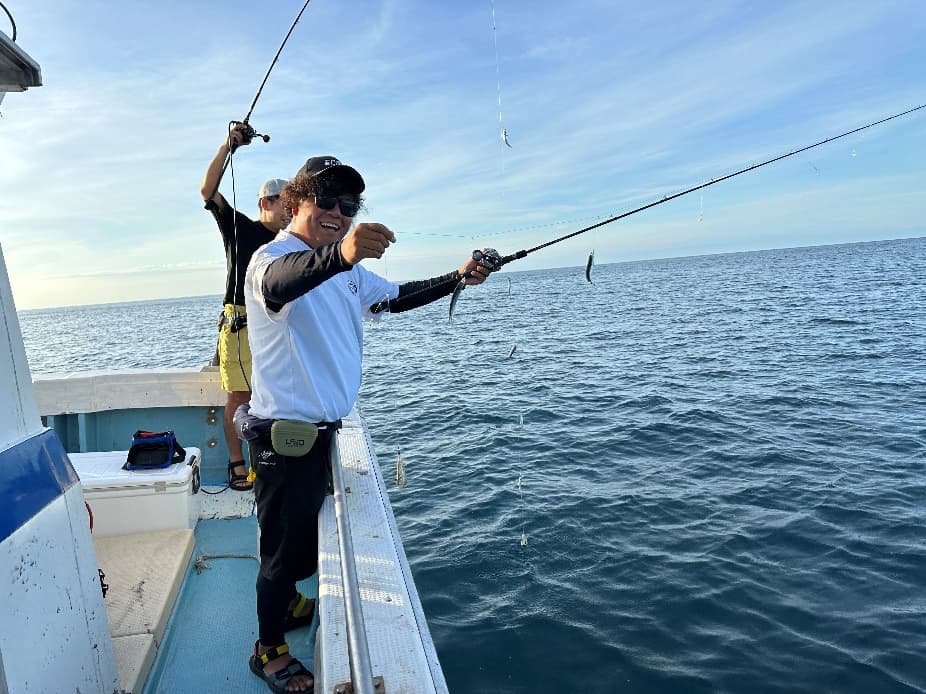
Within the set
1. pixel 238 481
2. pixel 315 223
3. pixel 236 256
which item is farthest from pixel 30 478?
pixel 238 481

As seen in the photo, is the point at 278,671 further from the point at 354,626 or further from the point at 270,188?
the point at 270,188

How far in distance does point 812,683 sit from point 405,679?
3.78m

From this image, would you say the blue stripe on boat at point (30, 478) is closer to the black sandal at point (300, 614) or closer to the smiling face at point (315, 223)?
the smiling face at point (315, 223)

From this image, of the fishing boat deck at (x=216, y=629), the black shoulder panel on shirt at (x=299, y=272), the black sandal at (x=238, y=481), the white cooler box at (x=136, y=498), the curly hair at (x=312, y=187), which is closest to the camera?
the black shoulder panel on shirt at (x=299, y=272)

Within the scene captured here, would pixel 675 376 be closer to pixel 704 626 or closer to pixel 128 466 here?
pixel 704 626

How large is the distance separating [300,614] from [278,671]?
1.63 ft

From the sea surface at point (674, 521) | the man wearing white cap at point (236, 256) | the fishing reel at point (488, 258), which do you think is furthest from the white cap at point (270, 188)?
the sea surface at point (674, 521)

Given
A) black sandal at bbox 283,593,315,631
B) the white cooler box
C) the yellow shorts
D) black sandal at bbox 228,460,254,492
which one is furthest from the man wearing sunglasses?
black sandal at bbox 228,460,254,492

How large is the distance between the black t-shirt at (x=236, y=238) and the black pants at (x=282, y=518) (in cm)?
224

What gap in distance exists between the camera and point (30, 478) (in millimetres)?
1746

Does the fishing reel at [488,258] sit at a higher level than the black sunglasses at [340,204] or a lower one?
lower

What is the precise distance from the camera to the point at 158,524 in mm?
3842

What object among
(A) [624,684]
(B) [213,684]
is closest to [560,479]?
(A) [624,684]

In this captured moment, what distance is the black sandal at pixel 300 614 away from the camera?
2986 millimetres
